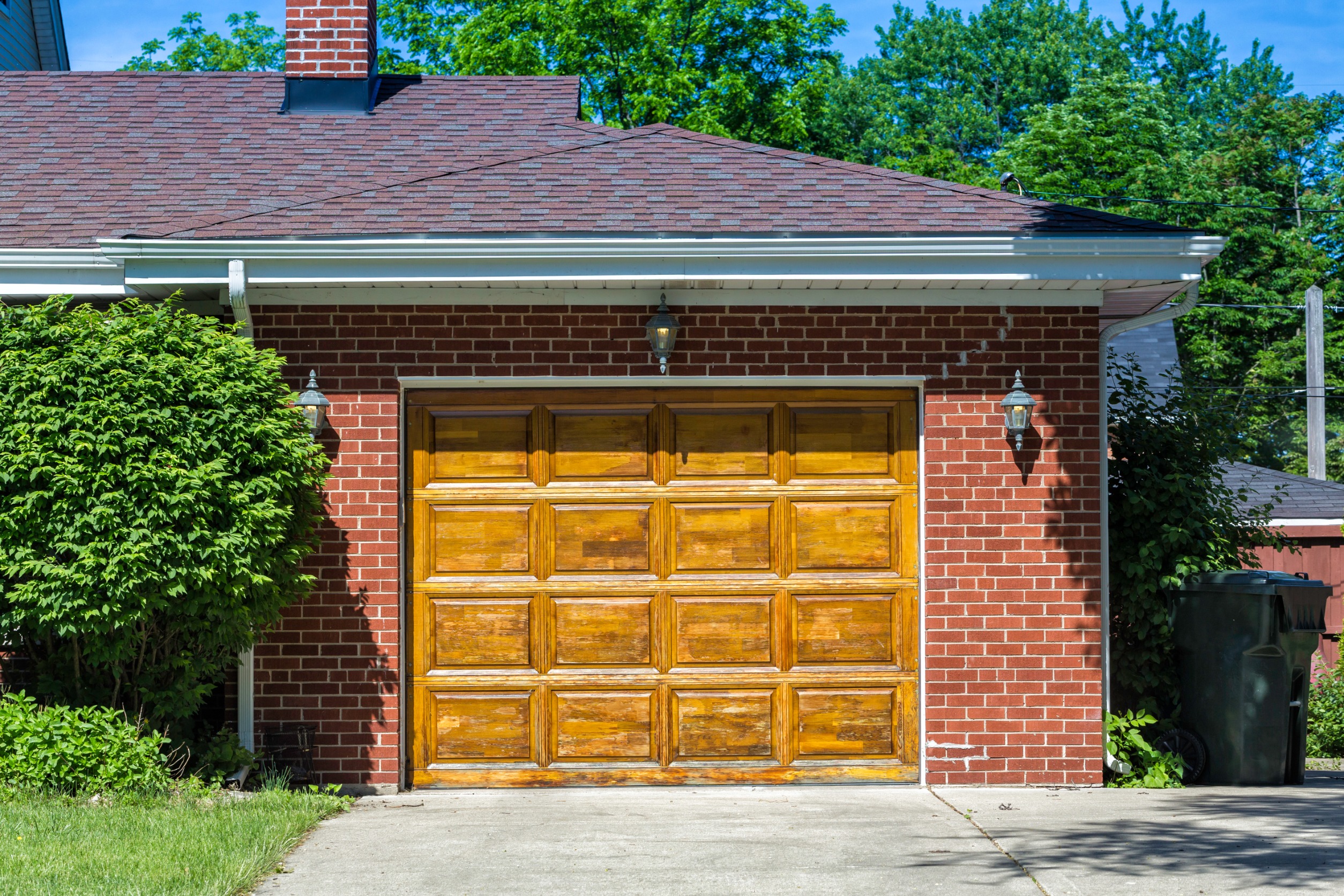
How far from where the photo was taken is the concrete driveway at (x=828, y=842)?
203 inches

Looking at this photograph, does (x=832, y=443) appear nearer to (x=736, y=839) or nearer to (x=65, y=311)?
(x=736, y=839)

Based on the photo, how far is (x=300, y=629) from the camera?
7316 mm

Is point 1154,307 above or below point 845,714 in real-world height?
above

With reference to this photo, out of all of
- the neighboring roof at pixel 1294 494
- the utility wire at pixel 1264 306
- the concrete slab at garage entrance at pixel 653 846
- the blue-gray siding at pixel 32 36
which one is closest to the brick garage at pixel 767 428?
the concrete slab at garage entrance at pixel 653 846

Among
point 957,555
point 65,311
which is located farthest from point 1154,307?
point 65,311

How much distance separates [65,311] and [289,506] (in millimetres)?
1819

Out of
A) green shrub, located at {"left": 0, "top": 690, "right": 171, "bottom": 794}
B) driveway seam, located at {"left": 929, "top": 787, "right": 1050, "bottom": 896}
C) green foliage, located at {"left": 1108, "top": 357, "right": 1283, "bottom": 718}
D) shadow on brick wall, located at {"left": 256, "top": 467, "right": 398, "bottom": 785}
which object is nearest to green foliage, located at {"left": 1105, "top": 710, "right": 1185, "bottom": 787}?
green foliage, located at {"left": 1108, "top": 357, "right": 1283, "bottom": 718}

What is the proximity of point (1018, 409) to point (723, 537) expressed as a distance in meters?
1.89

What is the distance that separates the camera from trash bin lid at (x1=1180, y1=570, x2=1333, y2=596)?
7.28 metres

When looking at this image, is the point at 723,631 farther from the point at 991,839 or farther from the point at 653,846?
the point at 991,839

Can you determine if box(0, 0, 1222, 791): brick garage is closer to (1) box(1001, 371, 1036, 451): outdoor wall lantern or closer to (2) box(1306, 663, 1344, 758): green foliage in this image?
(1) box(1001, 371, 1036, 451): outdoor wall lantern

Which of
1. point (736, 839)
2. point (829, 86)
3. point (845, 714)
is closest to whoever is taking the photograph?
point (736, 839)

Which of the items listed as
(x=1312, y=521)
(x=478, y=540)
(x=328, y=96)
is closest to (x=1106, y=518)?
(x=478, y=540)

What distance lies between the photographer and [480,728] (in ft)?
24.6
